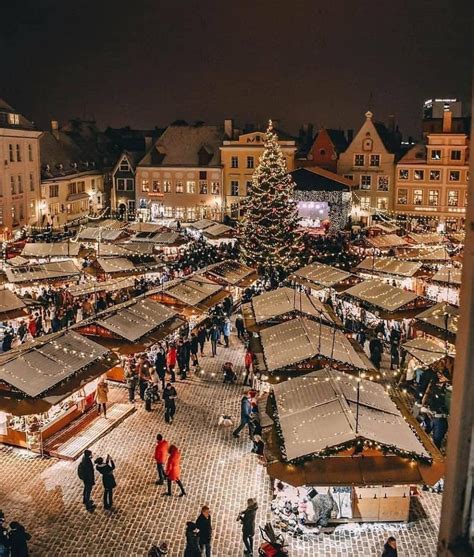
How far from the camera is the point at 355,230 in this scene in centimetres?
4672

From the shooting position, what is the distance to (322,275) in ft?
84.1

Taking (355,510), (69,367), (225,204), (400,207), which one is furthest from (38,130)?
(355,510)

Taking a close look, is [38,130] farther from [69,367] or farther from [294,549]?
[294,549]

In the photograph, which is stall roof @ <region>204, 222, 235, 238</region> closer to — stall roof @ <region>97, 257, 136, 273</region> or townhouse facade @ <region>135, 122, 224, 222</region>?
stall roof @ <region>97, 257, 136, 273</region>

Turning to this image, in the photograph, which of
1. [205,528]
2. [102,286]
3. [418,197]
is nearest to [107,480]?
[205,528]

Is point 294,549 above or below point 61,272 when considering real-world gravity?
below

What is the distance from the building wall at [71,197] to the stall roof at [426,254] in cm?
2955

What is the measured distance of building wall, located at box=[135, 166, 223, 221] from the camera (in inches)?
2215

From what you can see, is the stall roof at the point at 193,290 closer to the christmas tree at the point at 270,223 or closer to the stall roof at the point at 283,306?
the stall roof at the point at 283,306

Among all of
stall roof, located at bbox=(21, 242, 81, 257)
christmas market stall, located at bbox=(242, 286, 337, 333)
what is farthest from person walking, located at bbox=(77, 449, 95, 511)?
stall roof, located at bbox=(21, 242, 81, 257)

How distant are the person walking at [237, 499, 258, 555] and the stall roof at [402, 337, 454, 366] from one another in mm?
7765

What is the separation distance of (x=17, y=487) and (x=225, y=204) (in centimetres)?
4560

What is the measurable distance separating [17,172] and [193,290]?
2824 cm

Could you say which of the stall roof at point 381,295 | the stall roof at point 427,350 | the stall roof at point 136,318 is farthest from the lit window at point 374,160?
the stall roof at point 427,350
